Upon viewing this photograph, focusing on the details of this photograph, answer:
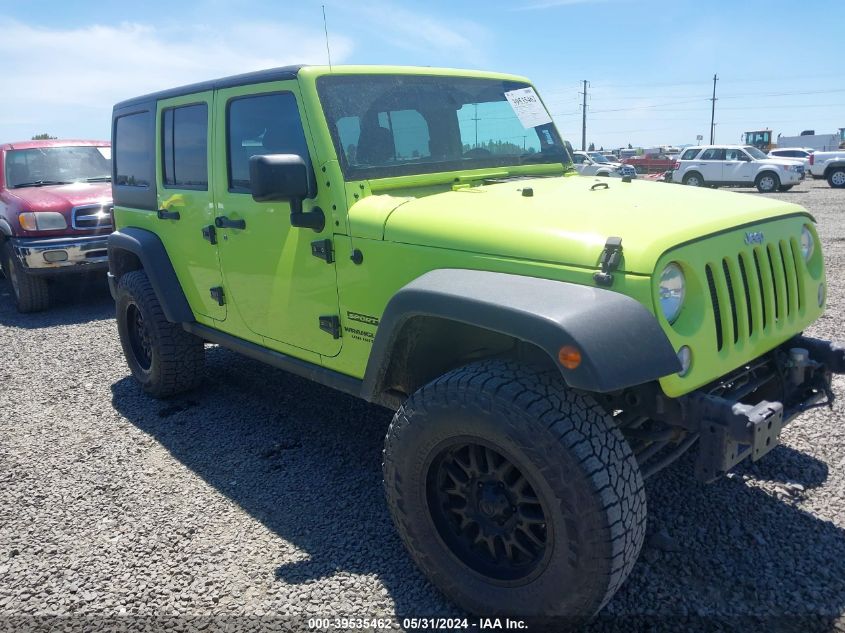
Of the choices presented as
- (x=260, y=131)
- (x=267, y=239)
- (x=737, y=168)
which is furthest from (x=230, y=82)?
(x=737, y=168)

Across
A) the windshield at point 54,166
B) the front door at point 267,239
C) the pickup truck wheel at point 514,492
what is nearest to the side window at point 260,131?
the front door at point 267,239

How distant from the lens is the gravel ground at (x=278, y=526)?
259cm

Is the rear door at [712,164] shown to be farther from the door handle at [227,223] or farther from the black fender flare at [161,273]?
the door handle at [227,223]

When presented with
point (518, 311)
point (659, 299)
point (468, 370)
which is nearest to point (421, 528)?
point (468, 370)

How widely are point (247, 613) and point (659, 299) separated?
191cm

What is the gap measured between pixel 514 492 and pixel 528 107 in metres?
2.45

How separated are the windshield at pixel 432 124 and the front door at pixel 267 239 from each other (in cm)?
21

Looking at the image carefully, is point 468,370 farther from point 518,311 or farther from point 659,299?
point 659,299

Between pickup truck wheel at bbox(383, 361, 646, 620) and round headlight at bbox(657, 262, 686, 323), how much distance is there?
400 millimetres

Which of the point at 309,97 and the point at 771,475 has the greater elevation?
the point at 309,97

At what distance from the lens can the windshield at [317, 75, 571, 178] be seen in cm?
315

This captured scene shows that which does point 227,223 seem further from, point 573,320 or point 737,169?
point 737,169

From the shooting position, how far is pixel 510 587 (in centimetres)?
236

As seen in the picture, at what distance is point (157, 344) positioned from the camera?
4508mm
